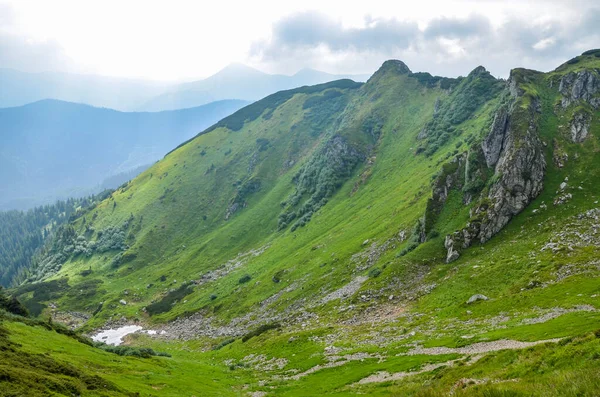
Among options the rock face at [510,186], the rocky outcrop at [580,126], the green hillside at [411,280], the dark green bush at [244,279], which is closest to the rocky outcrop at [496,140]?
Answer: the green hillside at [411,280]

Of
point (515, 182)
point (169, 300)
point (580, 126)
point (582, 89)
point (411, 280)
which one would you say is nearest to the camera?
point (411, 280)

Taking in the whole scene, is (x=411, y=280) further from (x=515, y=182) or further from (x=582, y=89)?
(x=582, y=89)

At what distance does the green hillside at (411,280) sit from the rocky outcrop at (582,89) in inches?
14.2

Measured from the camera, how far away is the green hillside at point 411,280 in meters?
33.0

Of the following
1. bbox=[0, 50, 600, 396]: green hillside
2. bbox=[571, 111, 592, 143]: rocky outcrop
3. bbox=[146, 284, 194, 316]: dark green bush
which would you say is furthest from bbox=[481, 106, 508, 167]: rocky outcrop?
bbox=[146, 284, 194, 316]: dark green bush

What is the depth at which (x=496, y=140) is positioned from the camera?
260 feet

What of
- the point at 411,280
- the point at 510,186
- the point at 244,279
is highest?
the point at 510,186

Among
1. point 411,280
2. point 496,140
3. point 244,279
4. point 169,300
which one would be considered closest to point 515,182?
point 496,140

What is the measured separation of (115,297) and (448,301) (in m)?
128

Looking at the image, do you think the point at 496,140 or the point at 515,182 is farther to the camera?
the point at 496,140

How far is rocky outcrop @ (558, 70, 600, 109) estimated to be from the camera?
260ft

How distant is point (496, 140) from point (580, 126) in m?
15.4

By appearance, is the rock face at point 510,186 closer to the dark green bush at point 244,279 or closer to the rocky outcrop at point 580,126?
the rocky outcrop at point 580,126

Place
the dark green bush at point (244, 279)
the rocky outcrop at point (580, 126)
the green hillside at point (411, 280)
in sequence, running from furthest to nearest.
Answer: the dark green bush at point (244, 279) < the rocky outcrop at point (580, 126) < the green hillside at point (411, 280)
